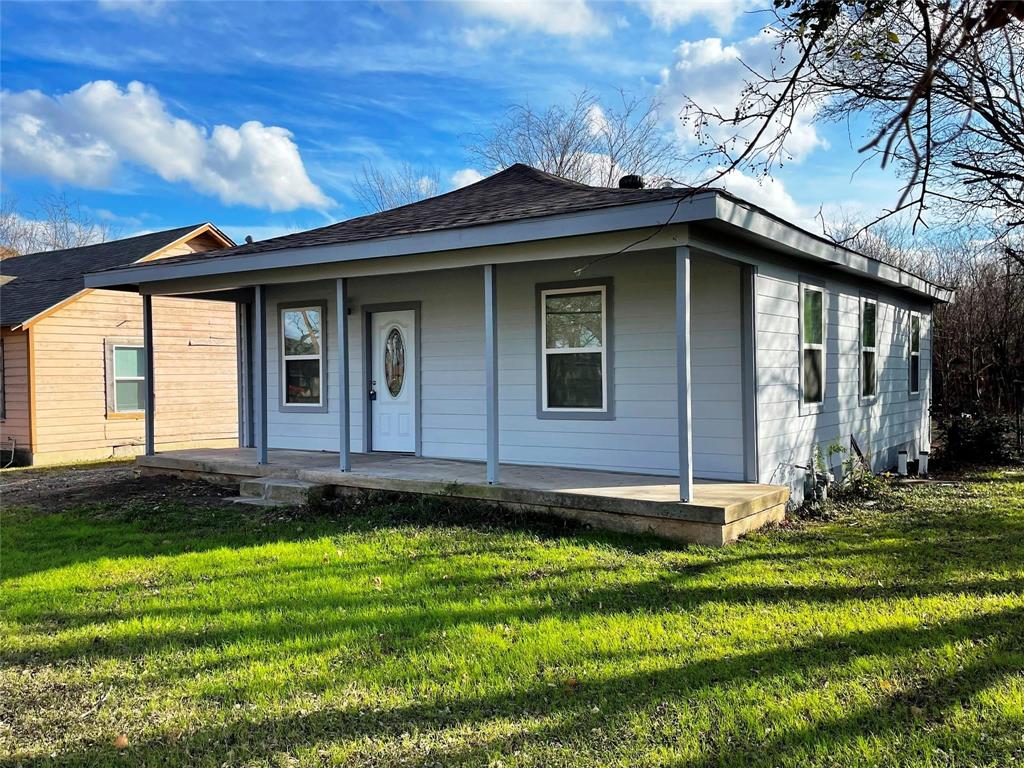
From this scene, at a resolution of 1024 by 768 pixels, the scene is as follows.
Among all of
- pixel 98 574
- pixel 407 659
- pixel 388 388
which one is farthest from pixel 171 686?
pixel 388 388

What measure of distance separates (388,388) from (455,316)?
4.88ft

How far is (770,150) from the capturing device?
463cm

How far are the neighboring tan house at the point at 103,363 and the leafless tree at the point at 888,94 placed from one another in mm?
12369

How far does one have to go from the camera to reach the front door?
975cm

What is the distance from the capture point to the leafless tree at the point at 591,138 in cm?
2694

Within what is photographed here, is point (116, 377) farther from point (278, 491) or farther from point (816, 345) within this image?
point (816, 345)

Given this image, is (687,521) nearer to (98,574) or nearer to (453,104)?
(98,574)

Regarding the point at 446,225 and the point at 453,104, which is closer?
the point at 446,225

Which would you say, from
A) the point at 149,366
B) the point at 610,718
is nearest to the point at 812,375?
the point at 610,718

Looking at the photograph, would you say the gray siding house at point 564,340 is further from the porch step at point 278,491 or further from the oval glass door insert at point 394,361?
the porch step at point 278,491

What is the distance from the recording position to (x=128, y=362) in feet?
49.8

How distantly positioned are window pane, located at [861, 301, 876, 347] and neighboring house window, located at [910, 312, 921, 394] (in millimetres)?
2610

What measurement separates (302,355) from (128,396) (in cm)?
662

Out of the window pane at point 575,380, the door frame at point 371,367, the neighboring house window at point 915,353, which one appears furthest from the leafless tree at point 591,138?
the window pane at point 575,380
